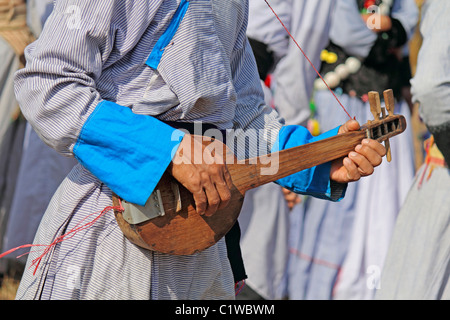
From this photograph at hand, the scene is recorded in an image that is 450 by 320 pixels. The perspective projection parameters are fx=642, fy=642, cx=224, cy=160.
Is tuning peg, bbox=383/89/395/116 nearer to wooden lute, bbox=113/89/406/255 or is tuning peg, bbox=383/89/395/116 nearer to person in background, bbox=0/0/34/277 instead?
wooden lute, bbox=113/89/406/255

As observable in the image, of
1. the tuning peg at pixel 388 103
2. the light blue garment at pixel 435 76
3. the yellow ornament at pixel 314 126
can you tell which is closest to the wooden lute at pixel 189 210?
the tuning peg at pixel 388 103

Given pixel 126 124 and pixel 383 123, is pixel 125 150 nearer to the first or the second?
pixel 126 124

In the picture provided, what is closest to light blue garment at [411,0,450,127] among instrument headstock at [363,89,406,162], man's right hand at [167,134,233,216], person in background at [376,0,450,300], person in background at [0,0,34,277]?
person in background at [376,0,450,300]

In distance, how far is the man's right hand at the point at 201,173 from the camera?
1.49 meters

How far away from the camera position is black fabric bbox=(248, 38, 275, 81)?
3.58 metres

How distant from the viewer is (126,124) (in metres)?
1.49

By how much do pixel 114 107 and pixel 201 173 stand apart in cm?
26

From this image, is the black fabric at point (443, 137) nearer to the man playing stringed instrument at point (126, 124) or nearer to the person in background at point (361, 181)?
the man playing stringed instrument at point (126, 124)

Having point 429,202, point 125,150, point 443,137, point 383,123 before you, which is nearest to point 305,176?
point 383,123

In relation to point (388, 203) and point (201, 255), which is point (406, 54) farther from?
point (201, 255)

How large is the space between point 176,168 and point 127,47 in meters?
0.33

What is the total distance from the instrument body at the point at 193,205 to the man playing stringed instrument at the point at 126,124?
2.5 inches

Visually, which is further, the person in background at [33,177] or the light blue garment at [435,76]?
the person in background at [33,177]
